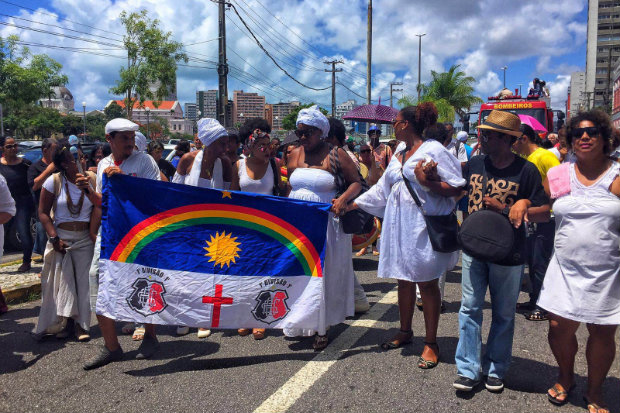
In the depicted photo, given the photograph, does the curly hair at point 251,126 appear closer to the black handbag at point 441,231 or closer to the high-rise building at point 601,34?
the black handbag at point 441,231

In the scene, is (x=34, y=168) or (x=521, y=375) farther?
(x=34, y=168)

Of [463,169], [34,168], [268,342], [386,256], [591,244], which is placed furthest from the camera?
[34,168]

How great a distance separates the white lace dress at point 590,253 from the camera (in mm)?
2984

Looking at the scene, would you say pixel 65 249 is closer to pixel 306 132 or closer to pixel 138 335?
pixel 138 335

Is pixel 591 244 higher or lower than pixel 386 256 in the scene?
higher

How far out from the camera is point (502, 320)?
3.46 m

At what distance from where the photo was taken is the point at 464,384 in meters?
3.39

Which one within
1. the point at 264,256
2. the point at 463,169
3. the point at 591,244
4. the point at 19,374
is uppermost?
the point at 463,169

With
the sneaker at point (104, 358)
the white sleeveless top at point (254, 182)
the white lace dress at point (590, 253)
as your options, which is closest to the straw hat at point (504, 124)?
the white lace dress at point (590, 253)

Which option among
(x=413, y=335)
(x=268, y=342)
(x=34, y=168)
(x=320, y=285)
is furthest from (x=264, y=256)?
(x=34, y=168)

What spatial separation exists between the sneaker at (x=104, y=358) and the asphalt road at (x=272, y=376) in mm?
51

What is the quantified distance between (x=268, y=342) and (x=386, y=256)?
54.5 inches

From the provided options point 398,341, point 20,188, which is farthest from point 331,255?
point 20,188

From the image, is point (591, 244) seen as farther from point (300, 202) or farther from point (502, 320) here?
point (300, 202)
